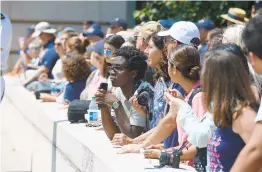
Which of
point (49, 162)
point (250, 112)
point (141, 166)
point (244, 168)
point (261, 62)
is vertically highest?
point (261, 62)

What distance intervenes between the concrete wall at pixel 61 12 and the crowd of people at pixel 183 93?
8.54 metres

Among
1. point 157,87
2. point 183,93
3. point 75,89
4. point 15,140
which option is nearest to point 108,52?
point 157,87

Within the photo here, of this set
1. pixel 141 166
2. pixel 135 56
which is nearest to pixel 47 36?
pixel 135 56

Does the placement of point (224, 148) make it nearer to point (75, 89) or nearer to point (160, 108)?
point (160, 108)

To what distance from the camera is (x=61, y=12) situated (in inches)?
662

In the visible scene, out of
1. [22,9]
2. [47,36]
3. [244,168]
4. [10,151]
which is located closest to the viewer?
[244,168]

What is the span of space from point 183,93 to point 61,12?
491 inches

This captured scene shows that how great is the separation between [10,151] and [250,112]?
6579 mm

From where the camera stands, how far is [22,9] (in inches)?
651

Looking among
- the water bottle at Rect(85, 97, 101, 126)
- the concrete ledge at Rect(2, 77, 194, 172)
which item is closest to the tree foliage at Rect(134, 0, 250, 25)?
the concrete ledge at Rect(2, 77, 194, 172)

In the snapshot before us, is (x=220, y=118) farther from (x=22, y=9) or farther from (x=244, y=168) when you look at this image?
(x=22, y=9)

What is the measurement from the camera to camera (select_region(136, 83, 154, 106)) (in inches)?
200

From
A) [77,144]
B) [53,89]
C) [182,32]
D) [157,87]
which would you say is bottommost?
[53,89]

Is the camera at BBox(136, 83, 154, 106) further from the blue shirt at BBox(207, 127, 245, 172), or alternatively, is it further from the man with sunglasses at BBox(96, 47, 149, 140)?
the blue shirt at BBox(207, 127, 245, 172)
